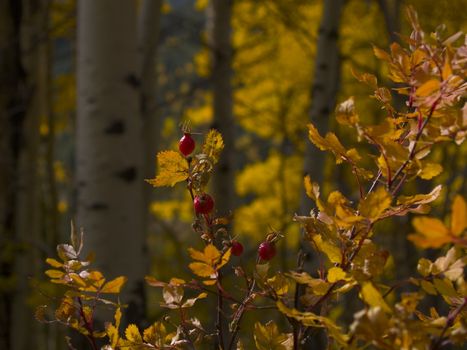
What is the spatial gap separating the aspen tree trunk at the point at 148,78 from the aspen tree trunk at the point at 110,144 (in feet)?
3.93

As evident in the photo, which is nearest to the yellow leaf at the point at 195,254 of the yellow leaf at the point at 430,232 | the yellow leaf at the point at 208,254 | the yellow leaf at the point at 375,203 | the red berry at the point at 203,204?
the yellow leaf at the point at 208,254

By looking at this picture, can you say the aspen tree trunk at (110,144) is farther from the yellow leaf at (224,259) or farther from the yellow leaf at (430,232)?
the yellow leaf at (430,232)

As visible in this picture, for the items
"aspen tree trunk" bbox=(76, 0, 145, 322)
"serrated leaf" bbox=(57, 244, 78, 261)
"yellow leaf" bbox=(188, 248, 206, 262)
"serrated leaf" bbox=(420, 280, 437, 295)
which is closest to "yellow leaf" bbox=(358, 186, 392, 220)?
"serrated leaf" bbox=(420, 280, 437, 295)

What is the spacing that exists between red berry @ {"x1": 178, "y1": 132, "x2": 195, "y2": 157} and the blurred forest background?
76 mm

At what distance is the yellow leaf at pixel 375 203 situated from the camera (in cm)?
75

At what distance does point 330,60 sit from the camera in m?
3.19

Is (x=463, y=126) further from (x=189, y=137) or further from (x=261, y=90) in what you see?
(x=261, y=90)

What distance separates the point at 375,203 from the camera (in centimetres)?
76

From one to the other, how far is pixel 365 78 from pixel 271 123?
7.99m

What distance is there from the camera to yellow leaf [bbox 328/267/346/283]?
81 cm

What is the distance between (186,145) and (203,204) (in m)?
0.10

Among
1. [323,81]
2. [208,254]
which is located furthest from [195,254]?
[323,81]

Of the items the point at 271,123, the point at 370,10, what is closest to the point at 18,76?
the point at 370,10

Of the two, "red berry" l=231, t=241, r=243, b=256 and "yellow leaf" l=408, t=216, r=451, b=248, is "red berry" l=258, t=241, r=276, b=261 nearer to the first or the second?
"red berry" l=231, t=241, r=243, b=256
